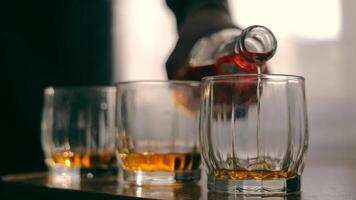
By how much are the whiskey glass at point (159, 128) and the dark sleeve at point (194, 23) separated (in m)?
0.18

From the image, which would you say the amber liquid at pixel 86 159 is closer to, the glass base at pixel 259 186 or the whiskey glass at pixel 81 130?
the whiskey glass at pixel 81 130

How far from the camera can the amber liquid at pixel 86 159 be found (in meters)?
1.04

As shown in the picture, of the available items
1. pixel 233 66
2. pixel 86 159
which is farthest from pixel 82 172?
pixel 233 66

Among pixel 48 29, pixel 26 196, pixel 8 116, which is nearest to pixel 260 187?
pixel 26 196

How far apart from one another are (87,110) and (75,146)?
0.20 ft

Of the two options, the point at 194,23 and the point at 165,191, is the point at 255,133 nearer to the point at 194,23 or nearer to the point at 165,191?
the point at 165,191

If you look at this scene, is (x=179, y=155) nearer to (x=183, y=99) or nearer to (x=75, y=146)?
(x=183, y=99)

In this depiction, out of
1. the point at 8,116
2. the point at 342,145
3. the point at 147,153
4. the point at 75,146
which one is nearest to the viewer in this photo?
the point at 147,153

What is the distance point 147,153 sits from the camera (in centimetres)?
88

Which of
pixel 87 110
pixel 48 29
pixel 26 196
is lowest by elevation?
pixel 26 196

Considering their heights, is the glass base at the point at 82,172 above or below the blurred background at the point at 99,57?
below

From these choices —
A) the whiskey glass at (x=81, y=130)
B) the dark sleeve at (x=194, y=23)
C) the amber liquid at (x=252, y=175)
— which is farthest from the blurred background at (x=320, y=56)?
the amber liquid at (x=252, y=175)

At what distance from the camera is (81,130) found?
1.05 meters

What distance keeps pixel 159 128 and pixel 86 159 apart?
18cm
